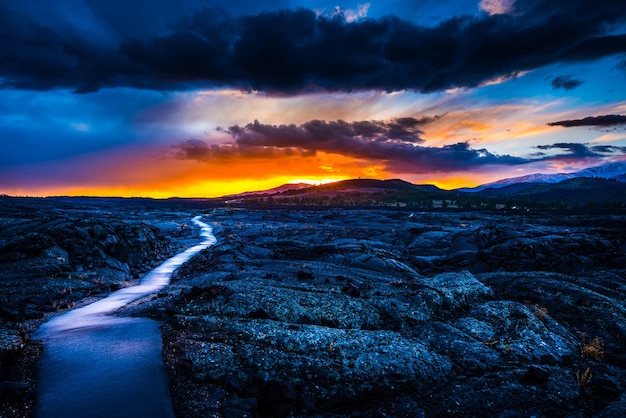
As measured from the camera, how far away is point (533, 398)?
11367 millimetres

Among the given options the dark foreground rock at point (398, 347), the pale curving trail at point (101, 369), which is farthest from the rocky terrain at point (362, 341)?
the pale curving trail at point (101, 369)

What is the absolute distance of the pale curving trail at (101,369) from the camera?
1048cm

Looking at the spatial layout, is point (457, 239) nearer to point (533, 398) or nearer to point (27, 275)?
point (533, 398)

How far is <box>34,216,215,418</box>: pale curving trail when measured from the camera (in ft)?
34.4

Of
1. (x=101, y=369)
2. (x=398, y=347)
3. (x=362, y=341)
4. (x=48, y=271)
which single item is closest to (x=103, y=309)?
(x=101, y=369)

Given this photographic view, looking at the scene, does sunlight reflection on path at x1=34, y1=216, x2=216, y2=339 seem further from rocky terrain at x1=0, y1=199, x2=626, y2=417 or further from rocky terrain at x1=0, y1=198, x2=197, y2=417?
rocky terrain at x1=0, y1=199, x2=626, y2=417

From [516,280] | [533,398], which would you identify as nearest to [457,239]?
[516,280]

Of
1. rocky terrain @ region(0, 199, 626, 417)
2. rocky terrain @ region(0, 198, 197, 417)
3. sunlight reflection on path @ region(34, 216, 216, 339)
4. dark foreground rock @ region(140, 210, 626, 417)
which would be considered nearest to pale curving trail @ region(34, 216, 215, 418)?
sunlight reflection on path @ region(34, 216, 216, 339)

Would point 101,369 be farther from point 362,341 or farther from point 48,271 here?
point 48,271

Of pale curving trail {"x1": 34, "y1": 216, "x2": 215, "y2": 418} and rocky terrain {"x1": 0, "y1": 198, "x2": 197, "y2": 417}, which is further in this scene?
rocky terrain {"x1": 0, "y1": 198, "x2": 197, "y2": 417}

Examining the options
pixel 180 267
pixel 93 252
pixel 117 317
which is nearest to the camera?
pixel 117 317

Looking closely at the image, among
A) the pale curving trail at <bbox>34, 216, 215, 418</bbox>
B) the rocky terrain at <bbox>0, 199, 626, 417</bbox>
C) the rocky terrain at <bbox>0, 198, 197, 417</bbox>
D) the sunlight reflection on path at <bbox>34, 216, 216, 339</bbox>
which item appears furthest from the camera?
the sunlight reflection on path at <bbox>34, 216, 216, 339</bbox>

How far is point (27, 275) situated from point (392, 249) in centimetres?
3818

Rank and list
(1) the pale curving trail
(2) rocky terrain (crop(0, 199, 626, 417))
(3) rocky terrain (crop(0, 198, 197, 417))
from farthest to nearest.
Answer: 1. (3) rocky terrain (crop(0, 198, 197, 417))
2. (2) rocky terrain (crop(0, 199, 626, 417))
3. (1) the pale curving trail
